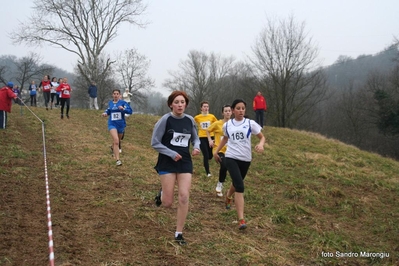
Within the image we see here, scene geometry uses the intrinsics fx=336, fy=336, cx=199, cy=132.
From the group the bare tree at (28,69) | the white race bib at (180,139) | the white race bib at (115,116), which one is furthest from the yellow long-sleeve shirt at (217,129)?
the bare tree at (28,69)

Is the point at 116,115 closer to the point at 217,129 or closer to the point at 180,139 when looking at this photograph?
the point at 217,129

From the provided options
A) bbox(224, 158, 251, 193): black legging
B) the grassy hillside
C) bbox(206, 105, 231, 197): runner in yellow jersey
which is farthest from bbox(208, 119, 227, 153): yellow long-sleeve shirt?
bbox(224, 158, 251, 193): black legging

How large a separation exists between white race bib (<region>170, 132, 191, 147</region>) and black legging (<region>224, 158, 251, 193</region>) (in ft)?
3.65

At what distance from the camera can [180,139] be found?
464cm

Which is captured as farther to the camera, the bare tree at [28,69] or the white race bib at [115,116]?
the bare tree at [28,69]

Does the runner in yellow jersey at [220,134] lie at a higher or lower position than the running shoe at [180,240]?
higher

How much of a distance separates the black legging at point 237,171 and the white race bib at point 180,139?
1.11 metres

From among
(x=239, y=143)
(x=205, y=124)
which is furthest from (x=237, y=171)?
(x=205, y=124)

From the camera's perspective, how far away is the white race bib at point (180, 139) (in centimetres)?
460

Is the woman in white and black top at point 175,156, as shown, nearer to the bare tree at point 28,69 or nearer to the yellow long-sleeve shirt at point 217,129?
the yellow long-sleeve shirt at point 217,129

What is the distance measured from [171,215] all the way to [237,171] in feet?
4.53

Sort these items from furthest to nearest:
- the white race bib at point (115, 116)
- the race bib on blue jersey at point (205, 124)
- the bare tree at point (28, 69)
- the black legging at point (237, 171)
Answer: the bare tree at point (28, 69) → the white race bib at point (115, 116) → the race bib on blue jersey at point (205, 124) → the black legging at point (237, 171)

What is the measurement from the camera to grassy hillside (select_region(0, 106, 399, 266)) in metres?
4.27

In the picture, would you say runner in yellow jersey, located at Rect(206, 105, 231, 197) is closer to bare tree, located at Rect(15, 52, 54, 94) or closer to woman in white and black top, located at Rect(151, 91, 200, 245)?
woman in white and black top, located at Rect(151, 91, 200, 245)
